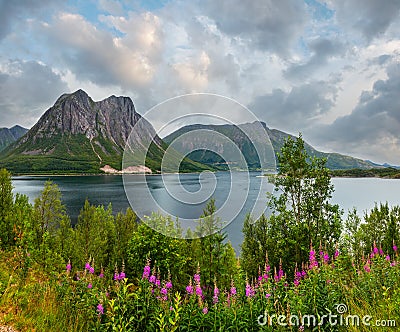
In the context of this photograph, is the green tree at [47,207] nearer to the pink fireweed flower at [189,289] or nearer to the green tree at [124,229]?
the green tree at [124,229]

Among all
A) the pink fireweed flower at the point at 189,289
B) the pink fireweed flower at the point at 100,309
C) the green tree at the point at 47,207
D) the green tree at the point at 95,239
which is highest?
the pink fireweed flower at the point at 189,289

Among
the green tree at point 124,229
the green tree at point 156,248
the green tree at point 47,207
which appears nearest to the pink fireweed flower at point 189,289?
the green tree at point 156,248

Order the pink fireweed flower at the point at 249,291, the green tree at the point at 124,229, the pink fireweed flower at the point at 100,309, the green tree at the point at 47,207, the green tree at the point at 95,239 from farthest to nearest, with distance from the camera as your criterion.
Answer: the green tree at the point at 124,229 < the green tree at the point at 47,207 < the green tree at the point at 95,239 < the pink fireweed flower at the point at 249,291 < the pink fireweed flower at the point at 100,309

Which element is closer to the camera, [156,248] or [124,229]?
[156,248]

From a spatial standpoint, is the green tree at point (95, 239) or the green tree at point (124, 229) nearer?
the green tree at point (95, 239)

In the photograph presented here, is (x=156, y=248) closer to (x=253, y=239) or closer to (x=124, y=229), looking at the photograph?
(x=253, y=239)

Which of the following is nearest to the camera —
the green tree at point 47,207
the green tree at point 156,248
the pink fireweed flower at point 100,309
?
the pink fireweed flower at point 100,309

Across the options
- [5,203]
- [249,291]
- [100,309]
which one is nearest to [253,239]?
[5,203]

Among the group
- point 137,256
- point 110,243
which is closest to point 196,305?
point 137,256

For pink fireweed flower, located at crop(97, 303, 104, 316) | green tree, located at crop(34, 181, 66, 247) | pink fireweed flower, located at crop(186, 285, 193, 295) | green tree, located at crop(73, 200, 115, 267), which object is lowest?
green tree, located at crop(73, 200, 115, 267)

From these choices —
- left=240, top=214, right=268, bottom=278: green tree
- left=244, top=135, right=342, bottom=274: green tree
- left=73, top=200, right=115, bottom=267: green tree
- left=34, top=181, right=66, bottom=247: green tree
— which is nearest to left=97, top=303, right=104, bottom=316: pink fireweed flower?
left=244, top=135, right=342, bottom=274: green tree

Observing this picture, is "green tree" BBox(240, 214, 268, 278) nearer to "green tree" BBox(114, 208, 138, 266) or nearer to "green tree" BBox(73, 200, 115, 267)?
"green tree" BBox(73, 200, 115, 267)

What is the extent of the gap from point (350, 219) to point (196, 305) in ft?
146

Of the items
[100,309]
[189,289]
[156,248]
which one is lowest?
[156,248]
